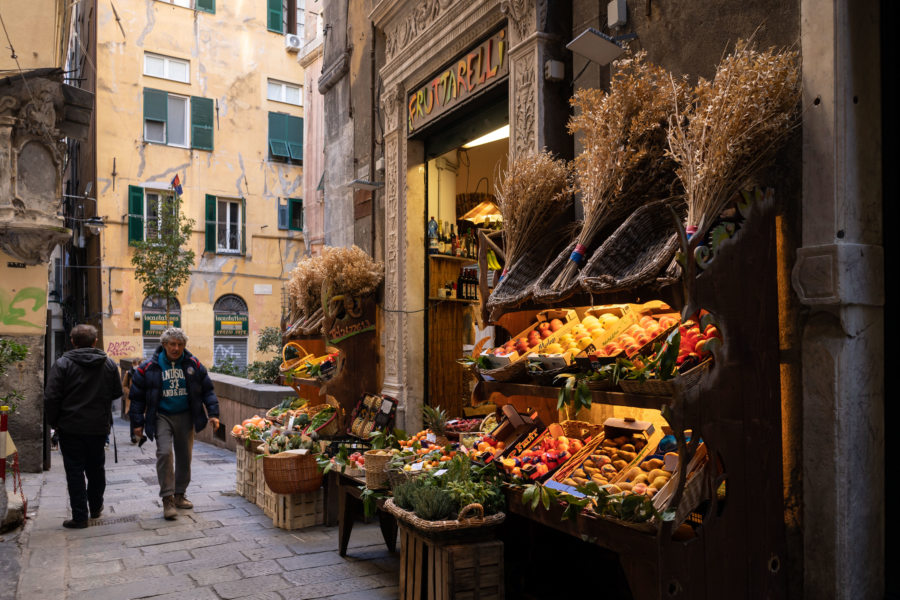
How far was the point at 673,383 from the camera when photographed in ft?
10.0

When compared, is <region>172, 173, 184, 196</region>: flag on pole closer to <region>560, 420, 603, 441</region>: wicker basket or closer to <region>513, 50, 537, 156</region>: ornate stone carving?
<region>513, 50, 537, 156</region>: ornate stone carving

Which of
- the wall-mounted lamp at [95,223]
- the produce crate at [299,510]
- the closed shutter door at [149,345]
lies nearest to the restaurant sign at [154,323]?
the closed shutter door at [149,345]

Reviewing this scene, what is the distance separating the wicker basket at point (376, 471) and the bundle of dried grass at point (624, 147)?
1.97 meters

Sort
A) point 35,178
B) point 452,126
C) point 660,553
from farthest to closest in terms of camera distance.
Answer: point 35,178
point 452,126
point 660,553

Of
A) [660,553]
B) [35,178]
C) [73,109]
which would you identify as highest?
[73,109]

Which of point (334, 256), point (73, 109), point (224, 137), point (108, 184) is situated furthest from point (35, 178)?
point (224, 137)

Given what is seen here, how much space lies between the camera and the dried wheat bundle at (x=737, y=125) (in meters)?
3.23

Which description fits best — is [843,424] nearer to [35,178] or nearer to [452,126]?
[452,126]

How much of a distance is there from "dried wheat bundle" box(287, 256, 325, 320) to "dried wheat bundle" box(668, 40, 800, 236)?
5.54 m

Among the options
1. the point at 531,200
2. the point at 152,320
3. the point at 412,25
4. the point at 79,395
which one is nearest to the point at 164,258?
the point at 152,320

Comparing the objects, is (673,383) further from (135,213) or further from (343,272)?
(135,213)

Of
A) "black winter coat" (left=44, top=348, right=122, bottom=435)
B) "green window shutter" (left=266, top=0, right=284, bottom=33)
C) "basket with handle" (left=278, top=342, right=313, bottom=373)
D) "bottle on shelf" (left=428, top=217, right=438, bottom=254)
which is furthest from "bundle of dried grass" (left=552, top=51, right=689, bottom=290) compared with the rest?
"green window shutter" (left=266, top=0, right=284, bottom=33)

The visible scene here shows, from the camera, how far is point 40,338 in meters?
9.60

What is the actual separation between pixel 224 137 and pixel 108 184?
13.5 ft
